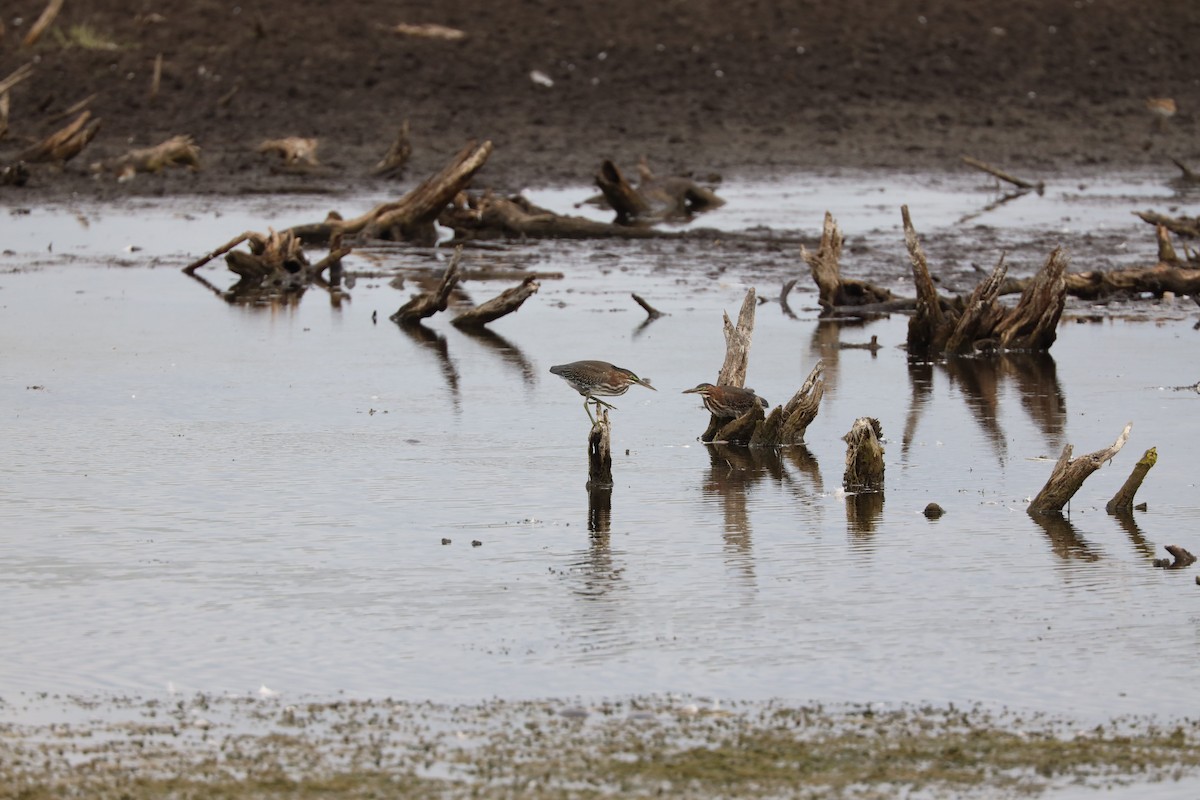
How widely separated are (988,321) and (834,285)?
1971 mm

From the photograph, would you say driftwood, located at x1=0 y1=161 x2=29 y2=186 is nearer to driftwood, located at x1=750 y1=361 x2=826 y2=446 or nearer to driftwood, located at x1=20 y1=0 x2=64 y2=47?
driftwood, located at x1=20 y1=0 x2=64 y2=47

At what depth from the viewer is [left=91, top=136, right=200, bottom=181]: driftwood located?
27.6m

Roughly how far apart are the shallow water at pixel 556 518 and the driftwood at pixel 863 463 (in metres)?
0.15

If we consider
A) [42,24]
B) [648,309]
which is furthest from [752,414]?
[42,24]

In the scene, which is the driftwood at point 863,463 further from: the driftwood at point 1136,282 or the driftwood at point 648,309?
the driftwood at point 1136,282

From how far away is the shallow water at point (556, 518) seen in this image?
7.33 metres

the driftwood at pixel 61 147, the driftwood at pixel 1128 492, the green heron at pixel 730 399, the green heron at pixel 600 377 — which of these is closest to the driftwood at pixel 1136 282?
the green heron at pixel 730 399

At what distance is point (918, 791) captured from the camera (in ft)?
19.4

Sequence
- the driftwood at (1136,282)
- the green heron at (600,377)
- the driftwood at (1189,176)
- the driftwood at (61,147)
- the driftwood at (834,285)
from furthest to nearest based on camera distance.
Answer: the driftwood at (61,147), the driftwood at (1189,176), the driftwood at (1136,282), the driftwood at (834,285), the green heron at (600,377)

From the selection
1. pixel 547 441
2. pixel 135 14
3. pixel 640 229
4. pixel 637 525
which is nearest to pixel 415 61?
pixel 135 14

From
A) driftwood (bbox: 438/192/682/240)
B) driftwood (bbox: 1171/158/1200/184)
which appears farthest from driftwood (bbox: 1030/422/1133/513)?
driftwood (bbox: 1171/158/1200/184)

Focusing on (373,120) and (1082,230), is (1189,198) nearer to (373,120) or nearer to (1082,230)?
(1082,230)

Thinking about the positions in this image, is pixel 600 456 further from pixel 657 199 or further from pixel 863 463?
pixel 657 199

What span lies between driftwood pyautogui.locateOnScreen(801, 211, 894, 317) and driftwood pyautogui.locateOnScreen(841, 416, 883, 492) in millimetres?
5718
